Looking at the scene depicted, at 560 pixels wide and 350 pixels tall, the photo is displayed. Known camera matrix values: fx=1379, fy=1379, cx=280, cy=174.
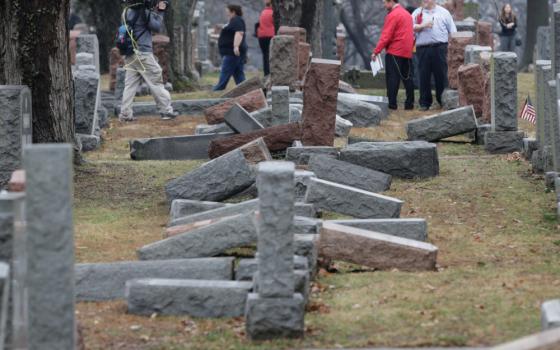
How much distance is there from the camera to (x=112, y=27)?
31.7m

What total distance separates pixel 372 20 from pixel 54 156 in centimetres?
5148

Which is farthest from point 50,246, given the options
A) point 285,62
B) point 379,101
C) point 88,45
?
point 285,62

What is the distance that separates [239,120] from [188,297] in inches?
294

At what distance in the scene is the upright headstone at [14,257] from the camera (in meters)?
6.48

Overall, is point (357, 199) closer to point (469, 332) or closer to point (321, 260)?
point (321, 260)

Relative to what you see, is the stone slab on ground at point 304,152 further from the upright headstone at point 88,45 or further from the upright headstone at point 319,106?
the upright headstone at point 88,45

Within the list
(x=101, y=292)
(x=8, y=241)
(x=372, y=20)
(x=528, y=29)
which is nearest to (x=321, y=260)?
(x=101, y=292)

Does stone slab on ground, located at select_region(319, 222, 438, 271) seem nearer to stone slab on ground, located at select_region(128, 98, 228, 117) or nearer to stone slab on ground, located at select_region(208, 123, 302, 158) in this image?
stone slab on ground, located at select_region(208, 123, 302, 158)

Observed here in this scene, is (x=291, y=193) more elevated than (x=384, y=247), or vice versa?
(x=291, y=193)

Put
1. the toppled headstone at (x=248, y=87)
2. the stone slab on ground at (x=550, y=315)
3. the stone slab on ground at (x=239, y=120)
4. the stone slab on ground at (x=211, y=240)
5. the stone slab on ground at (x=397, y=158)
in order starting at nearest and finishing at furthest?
1. the stone slab on ground at (x=550, y=315)
2. the stone slab on ground at (x=211, y=240)
3. the stone slab on ground at (x=397, y=158)
4. the stone slab on ground at (x=239, y=120)
5. the toppled headstone at (x=248, y=87)

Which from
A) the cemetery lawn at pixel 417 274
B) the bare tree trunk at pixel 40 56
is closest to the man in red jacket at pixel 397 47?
the cemetery lawn at pixel 417 274

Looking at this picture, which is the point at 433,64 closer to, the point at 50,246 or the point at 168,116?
the point at 168,116

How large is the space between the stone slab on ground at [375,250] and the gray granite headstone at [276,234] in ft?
5.73

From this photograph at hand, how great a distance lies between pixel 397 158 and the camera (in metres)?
13.0
